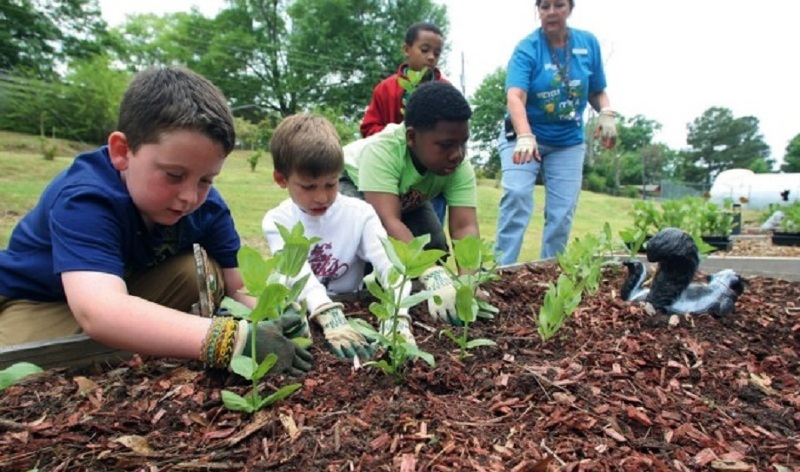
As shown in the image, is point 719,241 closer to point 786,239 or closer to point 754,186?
point 786,239

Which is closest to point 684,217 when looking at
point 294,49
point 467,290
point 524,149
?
point 524,149

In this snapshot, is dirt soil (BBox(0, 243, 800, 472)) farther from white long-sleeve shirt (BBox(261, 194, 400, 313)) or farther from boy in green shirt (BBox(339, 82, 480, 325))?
white long-sleeve shirt (BBox(261, 194, 400, 313))

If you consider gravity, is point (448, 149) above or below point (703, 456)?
above

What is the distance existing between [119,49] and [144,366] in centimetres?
2842

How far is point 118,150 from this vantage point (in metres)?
1.55

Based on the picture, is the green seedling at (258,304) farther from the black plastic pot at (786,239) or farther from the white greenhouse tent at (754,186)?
the white greenhouse tent at (754,186)

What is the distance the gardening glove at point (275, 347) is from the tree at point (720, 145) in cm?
6454

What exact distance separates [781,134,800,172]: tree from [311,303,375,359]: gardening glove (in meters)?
63.1

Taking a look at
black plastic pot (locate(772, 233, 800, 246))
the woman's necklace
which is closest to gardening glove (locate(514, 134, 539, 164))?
the woman's necklace

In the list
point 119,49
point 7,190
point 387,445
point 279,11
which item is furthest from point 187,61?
point 387,445

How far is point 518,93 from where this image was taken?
3.40 m

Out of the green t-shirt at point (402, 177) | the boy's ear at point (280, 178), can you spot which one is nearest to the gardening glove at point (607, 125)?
the green t-shirt at point (402, 177)

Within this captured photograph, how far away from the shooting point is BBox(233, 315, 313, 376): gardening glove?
1.31 m

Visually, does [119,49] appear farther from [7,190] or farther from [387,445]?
[387,445]
